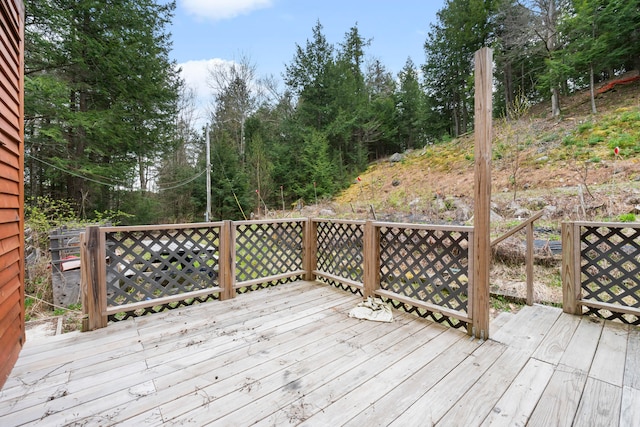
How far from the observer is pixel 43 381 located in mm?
1747

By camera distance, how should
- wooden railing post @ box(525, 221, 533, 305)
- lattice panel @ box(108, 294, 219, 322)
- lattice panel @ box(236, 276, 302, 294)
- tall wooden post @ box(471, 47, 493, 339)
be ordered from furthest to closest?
lattice panel @ box(236, 276, 302, 294), wooden railing post @ box(525, 221, 533, 305), lattice panel @ box(108, 294, 219, 322), tall wooden post @ box(471, 47, 493, 339)

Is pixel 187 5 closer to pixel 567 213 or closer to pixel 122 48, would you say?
pixel 122 48

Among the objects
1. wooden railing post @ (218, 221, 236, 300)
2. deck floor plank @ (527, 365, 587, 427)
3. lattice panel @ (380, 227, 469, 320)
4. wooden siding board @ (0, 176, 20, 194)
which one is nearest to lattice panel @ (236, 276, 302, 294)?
wooden railing post @ (218, 221, 236, 300)

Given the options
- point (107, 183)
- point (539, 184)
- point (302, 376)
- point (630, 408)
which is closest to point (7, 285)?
point (302, 376)

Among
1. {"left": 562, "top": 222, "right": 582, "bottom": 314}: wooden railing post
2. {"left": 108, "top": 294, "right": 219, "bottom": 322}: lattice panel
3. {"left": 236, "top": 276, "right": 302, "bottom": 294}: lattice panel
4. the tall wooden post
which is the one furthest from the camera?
{"left": 236, "top": 276, "right": 302, "bottom": 294}: lattice panel

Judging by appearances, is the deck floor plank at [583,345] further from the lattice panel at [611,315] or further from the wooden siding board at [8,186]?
the wooden siding board at [8,186]

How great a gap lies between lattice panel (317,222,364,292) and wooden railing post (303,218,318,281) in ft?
0.19

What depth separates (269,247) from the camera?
3.67 metres

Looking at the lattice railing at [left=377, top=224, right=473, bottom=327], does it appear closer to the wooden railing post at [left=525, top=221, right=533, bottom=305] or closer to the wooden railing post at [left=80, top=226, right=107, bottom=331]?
the wooden railing post at [left=525, top=221, right=533, bottom=305]

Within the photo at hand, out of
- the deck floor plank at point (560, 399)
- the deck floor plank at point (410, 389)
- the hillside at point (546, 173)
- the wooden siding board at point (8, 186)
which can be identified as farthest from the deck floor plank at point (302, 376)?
the hillside at point (546, 173)

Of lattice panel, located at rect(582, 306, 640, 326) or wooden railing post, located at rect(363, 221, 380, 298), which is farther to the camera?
wooden railing post, located at rect(363, 221, 380, 298)

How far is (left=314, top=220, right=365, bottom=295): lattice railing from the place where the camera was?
3.39 metres

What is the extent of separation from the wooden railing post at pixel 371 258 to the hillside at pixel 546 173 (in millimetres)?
3110

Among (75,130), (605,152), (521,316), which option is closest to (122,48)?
(75,130)
